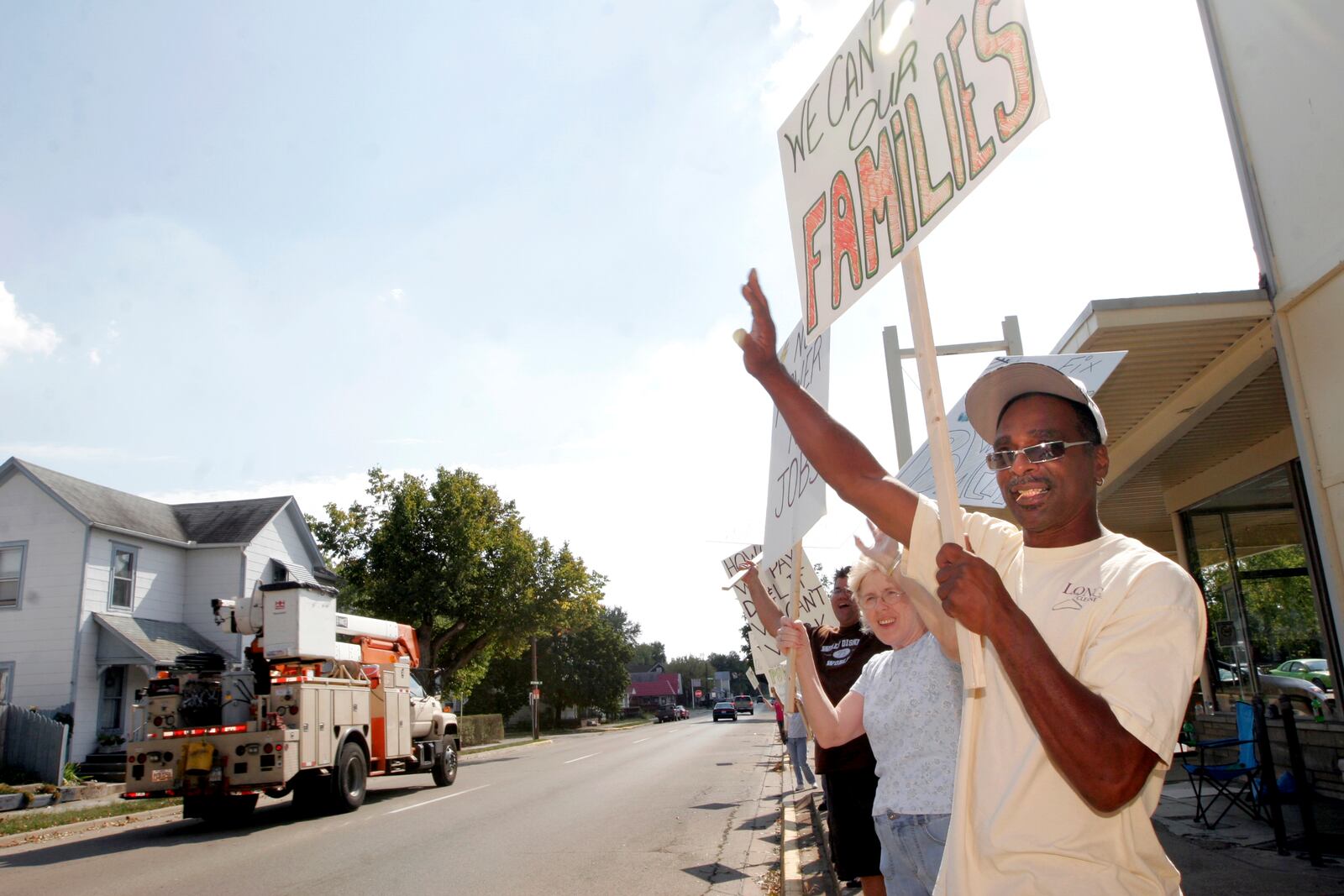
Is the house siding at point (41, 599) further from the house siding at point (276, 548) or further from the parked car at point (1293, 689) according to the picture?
the parked car at point (1293, 689)

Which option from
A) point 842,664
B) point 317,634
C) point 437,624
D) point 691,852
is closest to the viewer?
point 842,664

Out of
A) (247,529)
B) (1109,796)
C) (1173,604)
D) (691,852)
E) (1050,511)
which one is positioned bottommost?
(691,852)

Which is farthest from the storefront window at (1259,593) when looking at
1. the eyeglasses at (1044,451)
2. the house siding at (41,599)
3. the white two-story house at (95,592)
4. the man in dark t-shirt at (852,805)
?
the house siding at (41,599)

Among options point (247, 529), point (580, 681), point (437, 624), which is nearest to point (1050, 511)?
point (247, 529)

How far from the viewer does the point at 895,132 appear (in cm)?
261

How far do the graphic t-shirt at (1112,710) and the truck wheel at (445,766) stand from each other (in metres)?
17.6

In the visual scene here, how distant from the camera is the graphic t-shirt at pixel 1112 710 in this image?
1.61 meters

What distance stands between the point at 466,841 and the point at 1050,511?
32.8ft

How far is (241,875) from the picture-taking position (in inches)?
344

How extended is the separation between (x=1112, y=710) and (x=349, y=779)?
14380mm

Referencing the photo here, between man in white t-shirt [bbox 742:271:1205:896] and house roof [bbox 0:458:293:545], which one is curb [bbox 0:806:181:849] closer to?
house roof [bbox 0:458:293:545]

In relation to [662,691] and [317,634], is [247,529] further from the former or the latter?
[662,691]

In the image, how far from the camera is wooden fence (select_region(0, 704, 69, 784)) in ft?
56.8

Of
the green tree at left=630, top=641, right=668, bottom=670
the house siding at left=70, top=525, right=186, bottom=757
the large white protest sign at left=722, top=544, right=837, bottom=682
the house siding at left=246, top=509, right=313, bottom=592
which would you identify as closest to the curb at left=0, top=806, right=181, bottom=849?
the house siding at left=70, top=525, right=186, bottom=757
